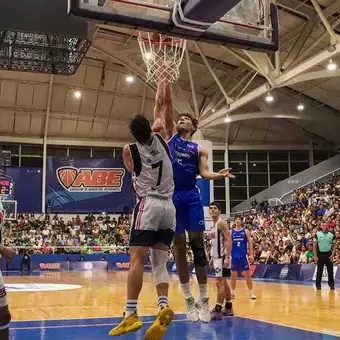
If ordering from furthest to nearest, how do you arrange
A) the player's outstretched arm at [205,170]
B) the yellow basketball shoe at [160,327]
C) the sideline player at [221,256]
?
the sideline player at [221,256], the player's outstretched arm at [205,170], the yellow basketball shoe at [160,327]

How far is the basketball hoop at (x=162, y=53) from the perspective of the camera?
7.70m

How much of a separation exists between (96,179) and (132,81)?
6972 millimetres

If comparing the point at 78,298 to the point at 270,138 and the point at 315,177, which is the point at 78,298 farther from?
the point at 270,138

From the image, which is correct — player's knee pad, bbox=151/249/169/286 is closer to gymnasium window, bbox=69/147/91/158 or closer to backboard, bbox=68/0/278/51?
backboard, bbox=68/0/278/51

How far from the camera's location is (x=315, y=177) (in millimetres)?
32875

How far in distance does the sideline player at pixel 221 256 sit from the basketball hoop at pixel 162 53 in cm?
242

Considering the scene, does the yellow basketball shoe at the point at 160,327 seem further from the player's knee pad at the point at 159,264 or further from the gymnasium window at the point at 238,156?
the gymnasium window at the point at 238,156

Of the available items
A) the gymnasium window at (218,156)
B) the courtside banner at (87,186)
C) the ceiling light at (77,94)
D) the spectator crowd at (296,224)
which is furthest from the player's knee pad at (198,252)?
the gymnasium window at (218,156)

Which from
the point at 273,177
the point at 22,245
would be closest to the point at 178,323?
the point at 22,245

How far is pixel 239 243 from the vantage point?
11.5 m

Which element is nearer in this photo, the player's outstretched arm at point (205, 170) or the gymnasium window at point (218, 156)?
the player's outstretched arm at point (205, 170)

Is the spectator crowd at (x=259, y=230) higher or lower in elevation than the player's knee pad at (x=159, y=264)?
higher

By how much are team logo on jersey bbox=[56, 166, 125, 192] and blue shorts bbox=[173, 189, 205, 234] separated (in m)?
28.9

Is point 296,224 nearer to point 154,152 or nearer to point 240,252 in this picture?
point 240,252
